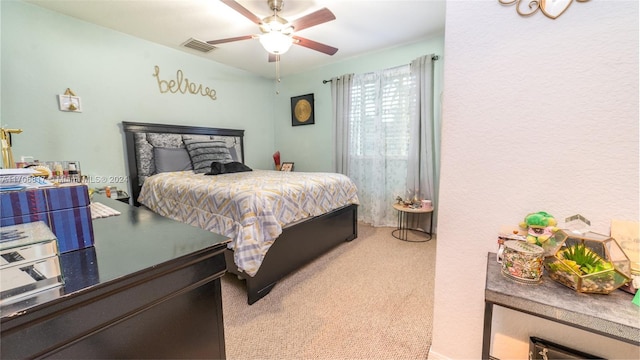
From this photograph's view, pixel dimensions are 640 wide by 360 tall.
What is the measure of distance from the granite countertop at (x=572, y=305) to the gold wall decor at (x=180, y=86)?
3.78 meters

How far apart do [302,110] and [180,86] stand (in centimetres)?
178

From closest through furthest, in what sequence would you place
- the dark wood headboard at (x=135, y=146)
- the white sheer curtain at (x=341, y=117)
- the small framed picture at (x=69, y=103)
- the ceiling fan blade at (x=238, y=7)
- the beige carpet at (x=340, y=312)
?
the beige carpet at (x=340, y=312)
the ceiling fan blade at (x=238, y=7)
the small framed picture at (x=69, y=103)
the dark wood headboard at (x=135, y=146)
the white sheer curtain at (x=341, y=117)

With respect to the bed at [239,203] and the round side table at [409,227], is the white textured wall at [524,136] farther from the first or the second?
the round side table at [409,227]

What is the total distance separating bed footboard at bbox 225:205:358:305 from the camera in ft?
6.16

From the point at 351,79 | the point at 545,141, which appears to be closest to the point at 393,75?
the point at 351,79

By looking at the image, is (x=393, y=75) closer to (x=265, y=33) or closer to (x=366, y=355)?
(x=265, y=33)

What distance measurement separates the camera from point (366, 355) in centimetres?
137

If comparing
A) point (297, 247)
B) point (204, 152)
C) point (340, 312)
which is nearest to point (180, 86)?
point (204, 152)

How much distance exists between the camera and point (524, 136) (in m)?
0.95

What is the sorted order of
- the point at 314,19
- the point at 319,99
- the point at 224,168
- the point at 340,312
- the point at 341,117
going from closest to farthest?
the point at 340,312 < the point at 314,19 < the point at 224,168 < the point at 341,117 < the point at 319,99

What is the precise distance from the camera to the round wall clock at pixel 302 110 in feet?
13.5

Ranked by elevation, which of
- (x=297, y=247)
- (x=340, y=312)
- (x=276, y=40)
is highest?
(x=276, y=40)

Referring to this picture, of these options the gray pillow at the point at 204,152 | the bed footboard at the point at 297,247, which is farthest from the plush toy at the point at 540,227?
the gray pillow at the point at 204,152

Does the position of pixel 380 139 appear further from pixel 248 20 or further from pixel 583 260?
pixel 583 260
